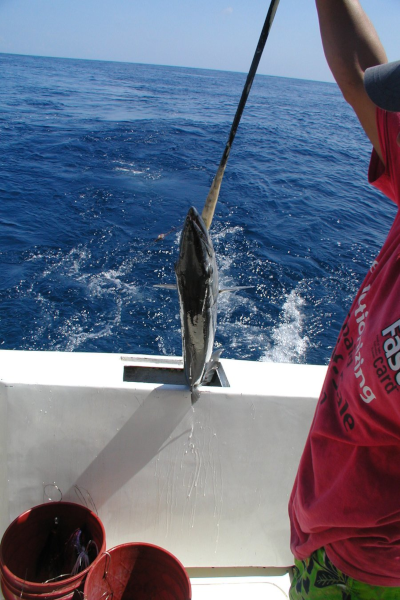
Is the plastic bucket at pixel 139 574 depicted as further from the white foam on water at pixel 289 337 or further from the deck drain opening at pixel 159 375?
the white foam on water at pixel 289 337

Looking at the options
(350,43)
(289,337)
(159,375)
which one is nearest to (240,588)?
(159,375)

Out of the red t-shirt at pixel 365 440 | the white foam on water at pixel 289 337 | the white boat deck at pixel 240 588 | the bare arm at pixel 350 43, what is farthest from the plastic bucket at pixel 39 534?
the white foam on water at pixel 289 337

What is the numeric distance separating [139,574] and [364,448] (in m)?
1.52

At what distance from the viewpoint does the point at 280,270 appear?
816 cm

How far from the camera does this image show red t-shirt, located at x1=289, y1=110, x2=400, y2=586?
99cm

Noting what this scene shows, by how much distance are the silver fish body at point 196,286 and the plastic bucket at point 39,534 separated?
0.99 m

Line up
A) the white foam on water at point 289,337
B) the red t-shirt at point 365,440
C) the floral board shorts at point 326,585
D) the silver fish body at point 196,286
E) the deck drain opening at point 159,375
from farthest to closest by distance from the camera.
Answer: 1. the white foam on water at point 289,337
2. the deck drain opening at point 159,375
3. the silver fish body at point 196,286
4. the floral board shorts at point 326,585
5. the red t-shirt at point 365,440

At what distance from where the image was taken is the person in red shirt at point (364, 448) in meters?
1.00

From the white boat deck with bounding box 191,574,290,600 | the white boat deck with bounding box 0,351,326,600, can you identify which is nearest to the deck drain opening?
the white boat deck with bounding box 0,351,326,600

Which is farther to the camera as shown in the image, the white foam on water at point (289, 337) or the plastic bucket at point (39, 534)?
the white foam on water at point (289, 337)

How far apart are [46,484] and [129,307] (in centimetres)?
463

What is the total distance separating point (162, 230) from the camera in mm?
9062

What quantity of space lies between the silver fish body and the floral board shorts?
788 mm

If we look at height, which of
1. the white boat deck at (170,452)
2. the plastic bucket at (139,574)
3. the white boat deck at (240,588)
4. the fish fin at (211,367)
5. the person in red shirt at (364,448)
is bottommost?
the white boat deck at (240,588)
